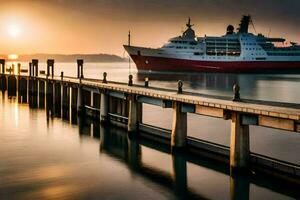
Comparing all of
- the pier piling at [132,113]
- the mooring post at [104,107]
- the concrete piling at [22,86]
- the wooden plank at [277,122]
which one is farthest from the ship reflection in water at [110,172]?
the concrete piling at [22,86]

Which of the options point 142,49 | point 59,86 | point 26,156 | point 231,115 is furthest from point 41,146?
point 142,49

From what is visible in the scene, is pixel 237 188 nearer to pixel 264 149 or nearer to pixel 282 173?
pixel 282 173

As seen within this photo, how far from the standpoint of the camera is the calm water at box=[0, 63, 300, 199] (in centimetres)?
1975

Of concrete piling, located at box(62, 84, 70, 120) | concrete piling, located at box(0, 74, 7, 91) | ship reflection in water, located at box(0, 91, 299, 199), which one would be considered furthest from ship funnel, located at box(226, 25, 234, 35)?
ship reflection in water, located at box(0, 91, 299, 199)

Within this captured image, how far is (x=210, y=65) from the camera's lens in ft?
487

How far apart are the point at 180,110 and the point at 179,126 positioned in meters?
1.04

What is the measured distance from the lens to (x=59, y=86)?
54594mm

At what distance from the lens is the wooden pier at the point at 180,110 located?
20.4 m

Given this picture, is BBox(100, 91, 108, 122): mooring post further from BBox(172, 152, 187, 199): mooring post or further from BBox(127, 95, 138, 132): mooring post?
BBox(172, 152, 187, 199): mooring post

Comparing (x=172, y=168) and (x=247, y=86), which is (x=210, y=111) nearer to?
(x=172, y=168)

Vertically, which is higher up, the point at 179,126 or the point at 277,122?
the point at 277,122

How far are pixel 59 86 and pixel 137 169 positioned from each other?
33243 mm

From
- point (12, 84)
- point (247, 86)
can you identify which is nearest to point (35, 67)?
point (12, 84)

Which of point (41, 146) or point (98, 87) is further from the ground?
point (98, 87)
